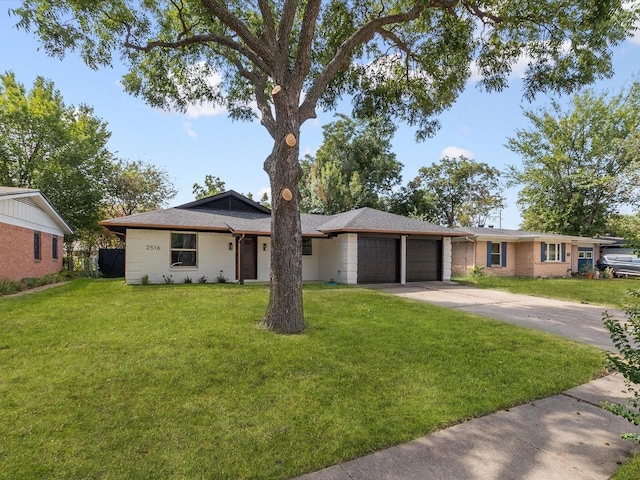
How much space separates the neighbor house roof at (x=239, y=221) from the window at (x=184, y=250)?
2.20 feet

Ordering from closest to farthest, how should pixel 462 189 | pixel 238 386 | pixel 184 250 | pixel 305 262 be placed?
pixel 238 386 < pixel 184 250 < pixel 305 262 < pixel 462 189

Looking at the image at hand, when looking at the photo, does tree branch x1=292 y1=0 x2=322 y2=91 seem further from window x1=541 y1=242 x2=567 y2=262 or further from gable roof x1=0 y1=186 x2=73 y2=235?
window x1=541 y1=242 x2=567 y2=262

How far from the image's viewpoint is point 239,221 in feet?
48.2

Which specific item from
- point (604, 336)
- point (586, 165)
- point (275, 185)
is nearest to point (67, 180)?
point (275, 185)

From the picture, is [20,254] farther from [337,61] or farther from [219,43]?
[337,61]

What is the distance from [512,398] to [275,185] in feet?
15.6

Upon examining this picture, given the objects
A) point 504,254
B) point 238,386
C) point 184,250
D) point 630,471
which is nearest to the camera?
point 630,471

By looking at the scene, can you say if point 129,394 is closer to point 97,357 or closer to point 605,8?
point 97,357

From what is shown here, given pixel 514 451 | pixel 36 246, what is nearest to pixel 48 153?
pixel 36 246

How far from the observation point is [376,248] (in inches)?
594

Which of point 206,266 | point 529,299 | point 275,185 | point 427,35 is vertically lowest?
point 529,299

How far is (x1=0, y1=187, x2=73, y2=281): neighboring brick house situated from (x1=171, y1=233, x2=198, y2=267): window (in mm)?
5628

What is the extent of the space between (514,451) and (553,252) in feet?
73.2

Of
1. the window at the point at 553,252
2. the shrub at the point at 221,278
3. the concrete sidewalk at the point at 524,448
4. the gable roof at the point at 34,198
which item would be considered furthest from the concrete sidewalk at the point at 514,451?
the window at the point at 553,252
